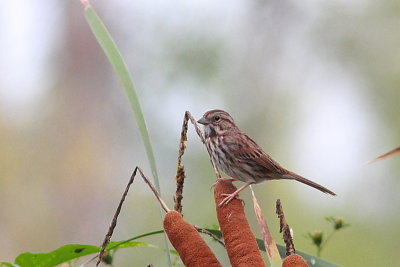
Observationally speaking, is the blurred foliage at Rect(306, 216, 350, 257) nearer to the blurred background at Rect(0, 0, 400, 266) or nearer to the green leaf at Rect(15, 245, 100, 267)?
the green leaf at Rect(15, 245, 100, 267)

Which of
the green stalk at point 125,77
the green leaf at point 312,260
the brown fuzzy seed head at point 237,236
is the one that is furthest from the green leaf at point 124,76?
the green leaf at point 312,260

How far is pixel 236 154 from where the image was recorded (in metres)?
3.28

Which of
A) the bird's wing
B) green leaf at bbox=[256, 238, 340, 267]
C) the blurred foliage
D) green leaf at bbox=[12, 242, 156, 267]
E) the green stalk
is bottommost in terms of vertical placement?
green leaf at bbox=[256, 238, 340, 267]

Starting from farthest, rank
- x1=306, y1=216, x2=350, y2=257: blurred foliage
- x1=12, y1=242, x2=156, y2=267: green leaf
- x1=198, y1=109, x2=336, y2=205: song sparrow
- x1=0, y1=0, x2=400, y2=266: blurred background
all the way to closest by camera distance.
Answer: x1=0, y1=0, x2=400, y2=266: blurred background < x1=198, y1=109, x2=336, y2=205: song sparrow < x1=306, y1=216, x2=350, y2=257: blurred foliage < x1=12, y1=242, x2=156, y2=267: green leaf

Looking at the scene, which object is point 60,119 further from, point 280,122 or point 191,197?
point 191,197

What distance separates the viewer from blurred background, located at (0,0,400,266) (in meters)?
10.7

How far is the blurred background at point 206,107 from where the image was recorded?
35.1 ft

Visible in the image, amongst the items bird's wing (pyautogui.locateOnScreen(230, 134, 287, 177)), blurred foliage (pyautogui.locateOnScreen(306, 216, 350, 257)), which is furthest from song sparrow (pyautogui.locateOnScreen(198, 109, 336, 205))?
blurred foliage (pyautogui.locateOnScreen(306, 216, 350, 257))

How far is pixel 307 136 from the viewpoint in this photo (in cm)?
1223

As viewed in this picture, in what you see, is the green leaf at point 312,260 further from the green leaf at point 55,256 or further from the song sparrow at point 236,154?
the song sparrow at point 236,154

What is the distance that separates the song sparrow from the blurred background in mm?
6474

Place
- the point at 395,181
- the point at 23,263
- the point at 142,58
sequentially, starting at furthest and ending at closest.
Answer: the point at 142,58 → the point at 395,181 → the point at 23,263

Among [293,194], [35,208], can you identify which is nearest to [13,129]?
[35,208]

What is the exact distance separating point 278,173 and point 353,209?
7.51 metres
